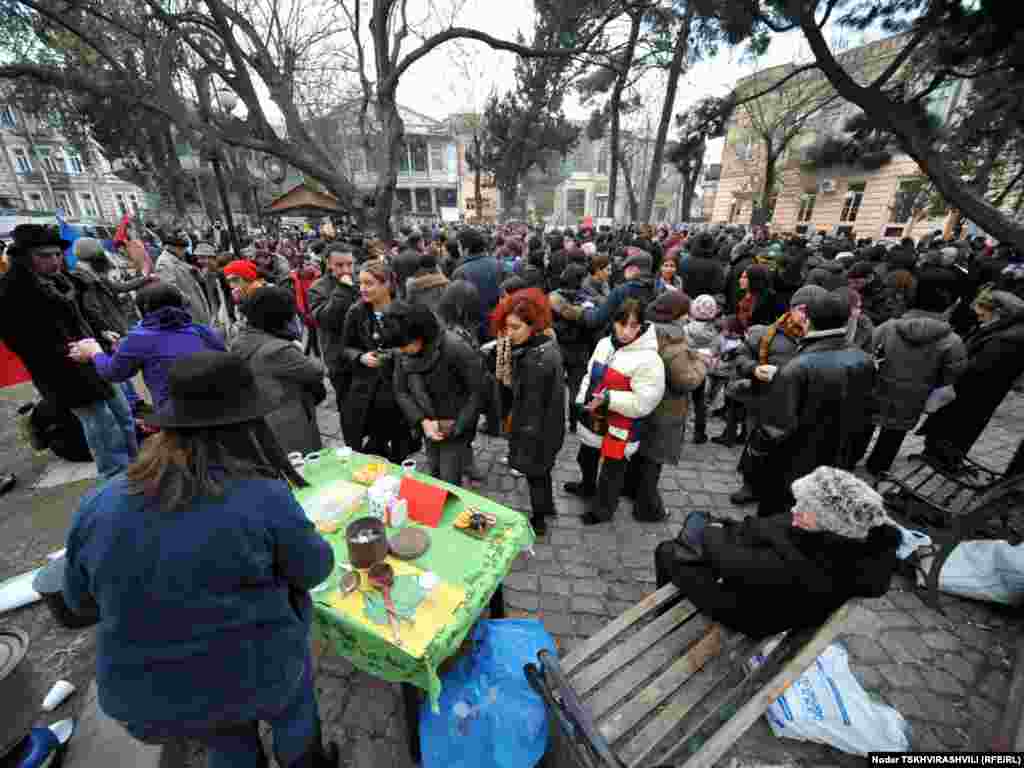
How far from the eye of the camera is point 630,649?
2088 millimetres

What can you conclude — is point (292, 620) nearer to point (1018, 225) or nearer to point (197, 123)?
point (1018, 225)

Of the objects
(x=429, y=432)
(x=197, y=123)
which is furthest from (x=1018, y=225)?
(x=197, y=123)

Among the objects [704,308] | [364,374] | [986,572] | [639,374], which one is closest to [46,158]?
[364,374]

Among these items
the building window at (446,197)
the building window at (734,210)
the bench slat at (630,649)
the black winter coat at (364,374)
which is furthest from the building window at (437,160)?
the bench slat at (630,649)

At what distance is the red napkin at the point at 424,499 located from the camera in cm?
238

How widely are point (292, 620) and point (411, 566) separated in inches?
25.3

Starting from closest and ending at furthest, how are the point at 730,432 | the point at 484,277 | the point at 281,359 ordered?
the point at 281,359 < the point at 730,432 < the point at 484,277

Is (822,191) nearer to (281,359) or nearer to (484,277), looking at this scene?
(484,277)

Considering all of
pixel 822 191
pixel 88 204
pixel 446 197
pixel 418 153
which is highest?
pixel 418 153

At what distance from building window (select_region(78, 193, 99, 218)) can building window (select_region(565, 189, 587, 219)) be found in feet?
169

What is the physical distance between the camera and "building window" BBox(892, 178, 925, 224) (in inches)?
770

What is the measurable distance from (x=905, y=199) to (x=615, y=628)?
3029cm

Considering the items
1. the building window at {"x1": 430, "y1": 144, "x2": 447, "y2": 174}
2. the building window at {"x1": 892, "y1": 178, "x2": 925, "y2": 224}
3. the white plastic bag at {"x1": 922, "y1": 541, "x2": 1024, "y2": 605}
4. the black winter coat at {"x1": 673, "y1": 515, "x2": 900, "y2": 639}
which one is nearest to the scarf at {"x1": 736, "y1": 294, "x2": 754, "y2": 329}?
the white plastic bag at {"x1": 922, "y1": 541, "x2": 1024, "y2": 605}

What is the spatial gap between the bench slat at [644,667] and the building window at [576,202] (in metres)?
59.9
